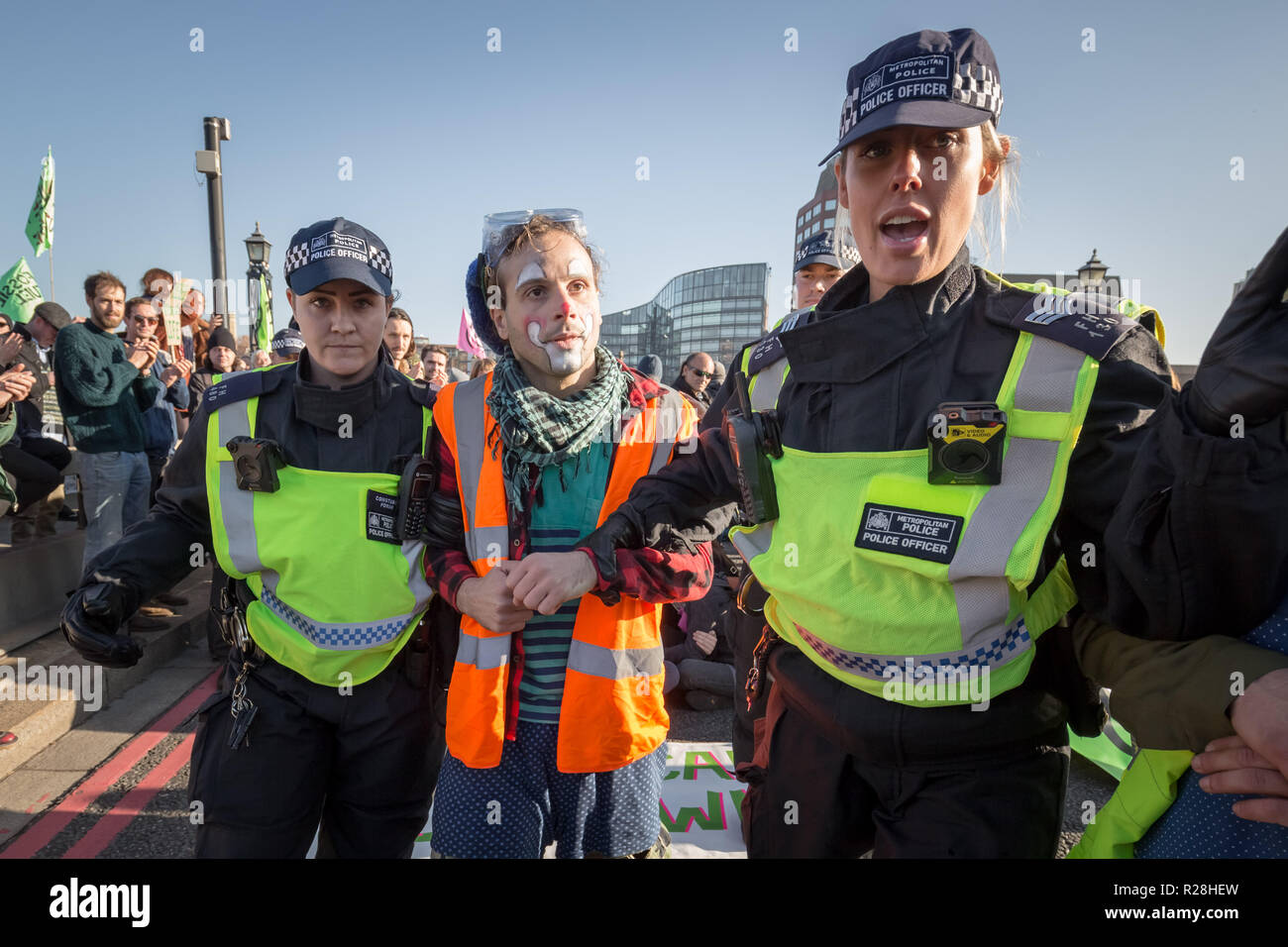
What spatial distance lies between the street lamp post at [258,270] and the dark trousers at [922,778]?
9570 mm

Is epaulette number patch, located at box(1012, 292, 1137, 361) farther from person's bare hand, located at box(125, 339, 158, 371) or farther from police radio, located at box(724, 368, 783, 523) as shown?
person's bare hand, located at box(125, 339, 158, 371)

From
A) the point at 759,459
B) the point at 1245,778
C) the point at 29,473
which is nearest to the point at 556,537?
the point at 759,459

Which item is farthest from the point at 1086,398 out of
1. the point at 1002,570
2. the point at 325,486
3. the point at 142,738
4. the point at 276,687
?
the point at 142,738

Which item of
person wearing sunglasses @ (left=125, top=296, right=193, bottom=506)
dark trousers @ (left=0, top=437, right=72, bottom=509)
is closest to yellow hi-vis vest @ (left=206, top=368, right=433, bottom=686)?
person wearing sunglasses @ (left=125, top=296, right=193, bottom=506)

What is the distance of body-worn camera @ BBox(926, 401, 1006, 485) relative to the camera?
1.19 m

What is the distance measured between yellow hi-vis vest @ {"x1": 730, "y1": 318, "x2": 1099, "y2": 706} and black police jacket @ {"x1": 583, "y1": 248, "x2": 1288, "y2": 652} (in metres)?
0.05

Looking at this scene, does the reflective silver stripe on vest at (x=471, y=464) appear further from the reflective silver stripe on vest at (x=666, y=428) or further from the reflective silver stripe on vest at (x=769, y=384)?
the reflective silver stripe on vest at (x=769, y=384)

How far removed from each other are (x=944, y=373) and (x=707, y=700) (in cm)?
338

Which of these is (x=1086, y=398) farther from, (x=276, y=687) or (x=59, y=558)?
(x=59, y=558)

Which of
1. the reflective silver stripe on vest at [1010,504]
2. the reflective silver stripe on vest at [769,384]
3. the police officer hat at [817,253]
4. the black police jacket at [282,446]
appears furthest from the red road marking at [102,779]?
the police officer hat at [817,253]

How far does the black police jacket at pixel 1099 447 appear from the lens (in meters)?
0.97

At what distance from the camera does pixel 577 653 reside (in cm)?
174

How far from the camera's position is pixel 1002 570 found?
1.16 m
